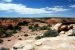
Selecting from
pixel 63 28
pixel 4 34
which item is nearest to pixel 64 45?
pixel 63 28

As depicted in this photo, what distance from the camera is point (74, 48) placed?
1330cm

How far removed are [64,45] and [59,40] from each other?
3.27ft

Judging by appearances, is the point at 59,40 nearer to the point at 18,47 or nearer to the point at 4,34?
the point at 18,47

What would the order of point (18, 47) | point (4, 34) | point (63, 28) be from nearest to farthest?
point (18, 47) < point (63, 28) < point (4, 34)

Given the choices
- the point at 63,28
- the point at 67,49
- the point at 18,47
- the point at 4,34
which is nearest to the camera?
the point at 67,49

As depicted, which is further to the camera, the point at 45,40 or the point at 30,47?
the point at 45,40

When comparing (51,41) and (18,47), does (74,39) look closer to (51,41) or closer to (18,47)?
(51,41)

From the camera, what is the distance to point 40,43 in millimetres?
14398

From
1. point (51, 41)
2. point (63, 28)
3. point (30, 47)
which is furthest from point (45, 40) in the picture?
point (63, 28)

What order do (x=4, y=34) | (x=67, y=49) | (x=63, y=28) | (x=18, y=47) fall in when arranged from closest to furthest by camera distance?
(x=67, y=49) → (x=18, y=47) → (x=63, y=28) → (x=4, y=34)

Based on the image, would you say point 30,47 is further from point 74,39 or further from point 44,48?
point 74,39

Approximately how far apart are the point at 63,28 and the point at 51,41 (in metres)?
13.4

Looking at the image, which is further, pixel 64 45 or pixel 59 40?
pixel 59 40

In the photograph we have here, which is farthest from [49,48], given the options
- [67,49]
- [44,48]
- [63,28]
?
[63,28]
